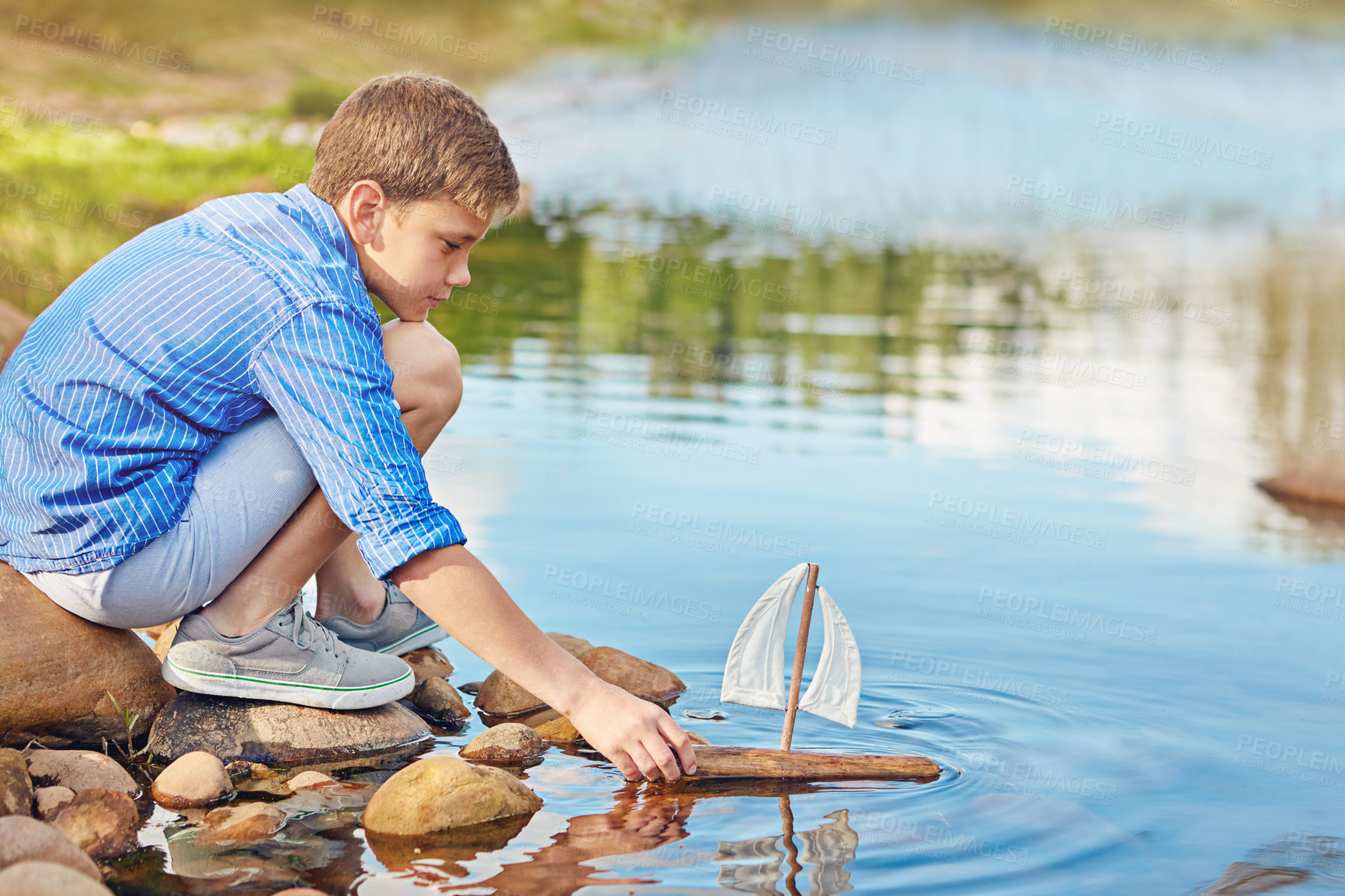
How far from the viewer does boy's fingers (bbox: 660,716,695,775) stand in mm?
2961

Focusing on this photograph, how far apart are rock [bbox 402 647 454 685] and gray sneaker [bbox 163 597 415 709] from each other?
0.45 metres

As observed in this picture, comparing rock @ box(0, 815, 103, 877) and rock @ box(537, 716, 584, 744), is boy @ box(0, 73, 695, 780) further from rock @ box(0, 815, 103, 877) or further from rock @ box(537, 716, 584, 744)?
rock @ box(0, 815, 103, 877)

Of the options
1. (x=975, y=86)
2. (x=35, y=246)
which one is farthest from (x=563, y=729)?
(x=975, y=86)

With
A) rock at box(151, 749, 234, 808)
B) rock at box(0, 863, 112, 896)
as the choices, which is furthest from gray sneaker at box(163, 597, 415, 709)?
rock at box(0, 863, 112, 896)

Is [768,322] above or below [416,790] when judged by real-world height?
above

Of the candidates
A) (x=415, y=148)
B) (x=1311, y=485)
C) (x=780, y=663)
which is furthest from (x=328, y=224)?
(x=1311, y=485)

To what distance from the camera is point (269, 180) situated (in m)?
15.4

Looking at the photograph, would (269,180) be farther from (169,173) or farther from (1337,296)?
(1337,296)

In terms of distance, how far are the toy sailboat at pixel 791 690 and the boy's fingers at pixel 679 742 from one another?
0.17m

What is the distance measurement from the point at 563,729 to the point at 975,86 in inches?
1130

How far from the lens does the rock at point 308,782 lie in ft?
10.3

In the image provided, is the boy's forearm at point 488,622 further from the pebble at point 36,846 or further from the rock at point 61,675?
the rock at point 61,675

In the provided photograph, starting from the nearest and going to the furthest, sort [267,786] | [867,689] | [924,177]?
1. [267,786]
2. [867,689]
3. [924,177]

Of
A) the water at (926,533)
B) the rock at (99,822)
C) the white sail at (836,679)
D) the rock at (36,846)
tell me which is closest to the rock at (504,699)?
Answer: the water at (926,533)
